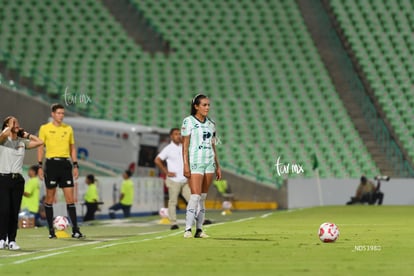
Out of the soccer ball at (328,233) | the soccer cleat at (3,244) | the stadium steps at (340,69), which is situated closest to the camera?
the soccer ball at (328,233)

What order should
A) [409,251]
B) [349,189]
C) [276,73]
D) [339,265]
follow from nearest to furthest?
[339,265], [409,251], [349,189], [276,73]

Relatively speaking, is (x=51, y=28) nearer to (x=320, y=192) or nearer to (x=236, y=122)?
(x=236, y=122)

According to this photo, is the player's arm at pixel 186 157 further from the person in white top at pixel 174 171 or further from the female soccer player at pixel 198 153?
the person in white top at pixel 174 171

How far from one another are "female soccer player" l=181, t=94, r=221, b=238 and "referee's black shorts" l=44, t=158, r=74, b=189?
2.71 m

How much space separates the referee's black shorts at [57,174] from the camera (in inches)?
695

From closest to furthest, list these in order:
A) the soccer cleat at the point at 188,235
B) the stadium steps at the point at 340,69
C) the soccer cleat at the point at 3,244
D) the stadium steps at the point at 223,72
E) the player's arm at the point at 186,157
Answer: the soccer cleat at the point at 3,244 < the player's arm at the point at 186,157 < the soccer cleat at the point at 188,235 < the stadium steps at the point at 223,72 < the stadium steps at the point at 340,69

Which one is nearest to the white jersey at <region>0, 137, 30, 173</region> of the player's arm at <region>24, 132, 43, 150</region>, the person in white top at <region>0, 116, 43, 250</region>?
the person in white top at <region>0, 116, 43, 250</region>

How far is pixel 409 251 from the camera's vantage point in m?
12.8

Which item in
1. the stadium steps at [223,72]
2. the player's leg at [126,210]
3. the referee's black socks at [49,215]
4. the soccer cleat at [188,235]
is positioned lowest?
the soccer cleat at [188,235]

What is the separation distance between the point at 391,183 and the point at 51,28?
639 inches

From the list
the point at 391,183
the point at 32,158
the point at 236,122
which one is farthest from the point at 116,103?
the point at 391,183

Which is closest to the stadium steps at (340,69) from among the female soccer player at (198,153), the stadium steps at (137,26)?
the stadium steps at (137,26)

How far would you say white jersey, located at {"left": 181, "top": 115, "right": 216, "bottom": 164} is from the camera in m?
15.8

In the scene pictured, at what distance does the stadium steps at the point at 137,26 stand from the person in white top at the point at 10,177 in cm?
3184
